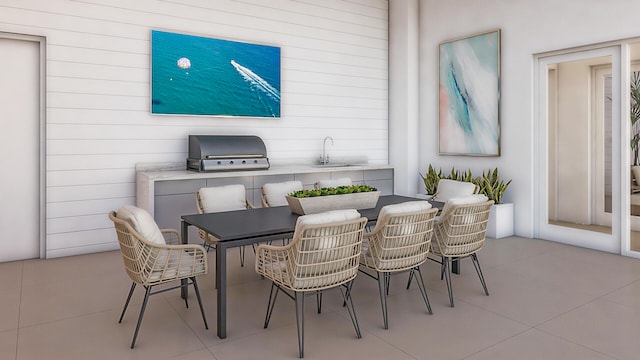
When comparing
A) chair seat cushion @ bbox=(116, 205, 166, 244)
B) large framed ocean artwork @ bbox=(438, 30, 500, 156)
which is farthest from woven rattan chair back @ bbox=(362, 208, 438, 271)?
large framed ocean artwork @ bbox=(438, 30, 500, 156)

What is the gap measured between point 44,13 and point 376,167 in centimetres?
410

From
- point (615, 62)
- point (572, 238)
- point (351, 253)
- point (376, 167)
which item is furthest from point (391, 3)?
point (351, 253)

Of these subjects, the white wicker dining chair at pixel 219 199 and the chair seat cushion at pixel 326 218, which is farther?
the white wicker dining chair at pixel 219 199

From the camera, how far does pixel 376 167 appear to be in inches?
246

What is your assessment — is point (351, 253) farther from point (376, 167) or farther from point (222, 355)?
point (376, 167)

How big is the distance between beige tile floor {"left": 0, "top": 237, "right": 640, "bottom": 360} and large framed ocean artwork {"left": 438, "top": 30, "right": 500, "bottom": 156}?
87.2 inches

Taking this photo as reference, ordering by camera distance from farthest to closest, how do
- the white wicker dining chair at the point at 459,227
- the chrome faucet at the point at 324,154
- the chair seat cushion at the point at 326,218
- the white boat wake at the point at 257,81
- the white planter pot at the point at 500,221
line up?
the chrome faucet at the point at 324,154
the white boat wake at the point at 257,81
the white planter pot at the point at 500,221
the white wicker dining chair at the point at 459,227
the chair seat cushion at the point at 326,218

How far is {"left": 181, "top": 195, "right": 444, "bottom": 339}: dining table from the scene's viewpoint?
8.91 ft

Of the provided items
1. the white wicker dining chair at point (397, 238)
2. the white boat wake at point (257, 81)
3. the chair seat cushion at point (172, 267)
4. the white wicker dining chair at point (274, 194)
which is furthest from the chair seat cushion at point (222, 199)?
the white boat wake at point (257, 81)

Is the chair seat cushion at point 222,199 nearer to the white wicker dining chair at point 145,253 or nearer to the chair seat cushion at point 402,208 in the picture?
the white wicker dining chair at point 145,253

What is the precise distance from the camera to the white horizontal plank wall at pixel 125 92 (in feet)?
14.9

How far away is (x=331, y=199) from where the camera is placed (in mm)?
3504

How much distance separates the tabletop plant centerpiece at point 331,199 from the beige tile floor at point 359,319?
25.8 inches

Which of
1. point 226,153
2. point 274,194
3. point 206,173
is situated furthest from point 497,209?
point 206,173
